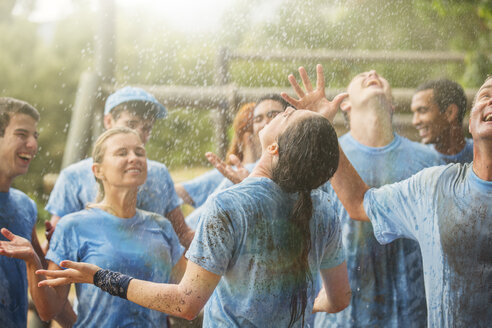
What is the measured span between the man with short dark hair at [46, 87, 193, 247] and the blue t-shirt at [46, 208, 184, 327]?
259mm

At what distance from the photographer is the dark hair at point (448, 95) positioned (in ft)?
9.20

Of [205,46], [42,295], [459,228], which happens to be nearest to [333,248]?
[459,228]

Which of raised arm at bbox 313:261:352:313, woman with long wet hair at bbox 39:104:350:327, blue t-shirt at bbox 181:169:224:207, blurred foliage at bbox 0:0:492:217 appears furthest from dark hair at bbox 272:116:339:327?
blurred foliage at bbox 0:0:492:217

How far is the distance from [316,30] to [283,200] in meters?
3.76


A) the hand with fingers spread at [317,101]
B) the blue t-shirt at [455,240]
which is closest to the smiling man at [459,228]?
the blue t-shirt at [455,240]

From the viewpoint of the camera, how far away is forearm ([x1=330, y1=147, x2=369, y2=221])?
2156 mm

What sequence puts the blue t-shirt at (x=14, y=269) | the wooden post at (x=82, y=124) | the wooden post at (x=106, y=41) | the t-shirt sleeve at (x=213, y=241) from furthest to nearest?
the wooden post at (x=106, y=41)
the wooden post at (x=82, y=124)
the blue t-shirt at (x=14, y=269)
the t-shirt sleeve at (x=213, y=241)

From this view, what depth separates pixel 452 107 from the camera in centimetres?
282

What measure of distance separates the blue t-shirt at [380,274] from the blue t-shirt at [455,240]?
0.98 feet

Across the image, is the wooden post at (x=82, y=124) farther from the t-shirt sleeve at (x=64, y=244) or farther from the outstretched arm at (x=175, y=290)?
the outstretched arm at (x=175, y=290)

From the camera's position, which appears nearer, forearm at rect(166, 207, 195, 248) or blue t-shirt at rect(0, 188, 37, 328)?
blue t-shirt at rect(0, 188, 37, 328)

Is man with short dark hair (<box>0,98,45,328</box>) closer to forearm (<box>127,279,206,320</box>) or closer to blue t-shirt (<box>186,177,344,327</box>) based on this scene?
forearm (<box>127,279,206,320</box>)

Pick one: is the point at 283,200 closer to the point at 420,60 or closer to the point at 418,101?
the point at 418,101

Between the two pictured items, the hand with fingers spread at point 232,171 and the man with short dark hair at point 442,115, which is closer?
the hand with fingers spread at point 232,171
